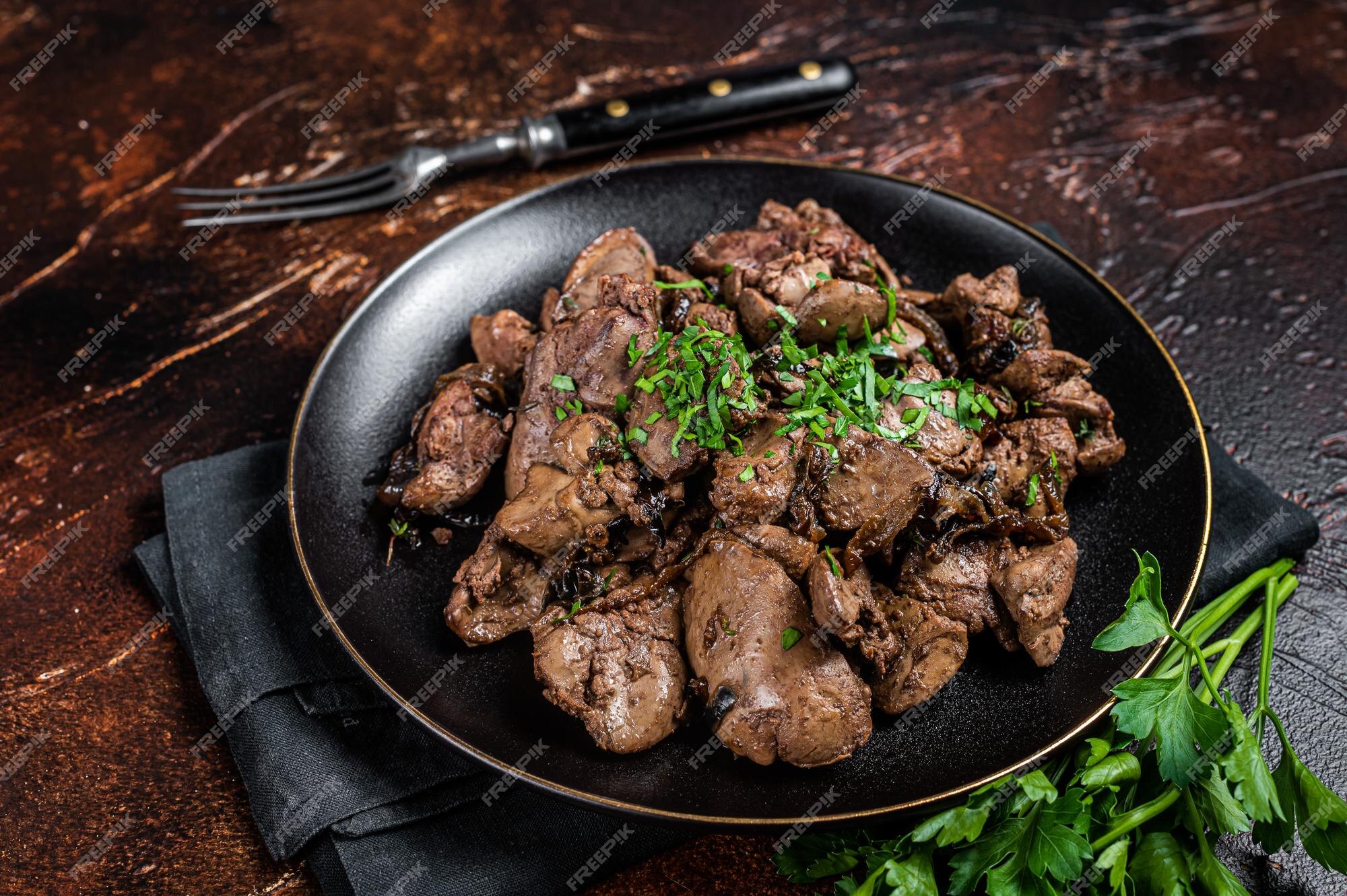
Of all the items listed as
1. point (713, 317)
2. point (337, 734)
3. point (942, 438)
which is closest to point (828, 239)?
point (713, 317)

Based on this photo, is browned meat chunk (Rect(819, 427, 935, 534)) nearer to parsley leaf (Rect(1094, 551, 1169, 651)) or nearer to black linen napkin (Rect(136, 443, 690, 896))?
parsley leaf (Rect(1094, 551, 1169, 651))

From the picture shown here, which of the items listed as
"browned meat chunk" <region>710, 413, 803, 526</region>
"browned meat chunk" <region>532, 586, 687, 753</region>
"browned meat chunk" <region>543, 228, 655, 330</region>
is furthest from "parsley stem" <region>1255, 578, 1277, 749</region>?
"browned meat chunk" <region>543, 228, 655, 330</region>

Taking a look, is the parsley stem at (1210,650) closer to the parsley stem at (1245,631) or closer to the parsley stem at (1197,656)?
the parsley stem at (1245,631)

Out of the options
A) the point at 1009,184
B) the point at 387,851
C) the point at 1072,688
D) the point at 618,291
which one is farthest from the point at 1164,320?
the point at 387,851

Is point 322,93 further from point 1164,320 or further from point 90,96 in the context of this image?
point 1164,320

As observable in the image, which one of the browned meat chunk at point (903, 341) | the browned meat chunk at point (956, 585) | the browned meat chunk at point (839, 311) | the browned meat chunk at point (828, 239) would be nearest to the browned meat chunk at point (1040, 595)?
the browned meat chunk at point (956, 585)

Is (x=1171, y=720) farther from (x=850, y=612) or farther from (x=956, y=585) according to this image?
(x=850, y=612)
